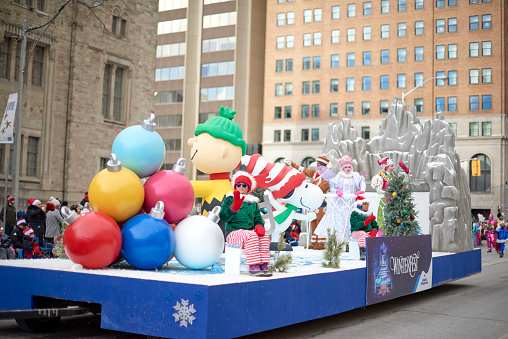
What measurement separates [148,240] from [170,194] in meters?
0.74

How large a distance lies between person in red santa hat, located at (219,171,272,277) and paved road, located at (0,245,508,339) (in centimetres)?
113

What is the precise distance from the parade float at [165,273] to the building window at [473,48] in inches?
1946

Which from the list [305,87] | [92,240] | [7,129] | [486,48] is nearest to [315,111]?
[305,87]

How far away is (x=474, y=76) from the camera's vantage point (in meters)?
55.4

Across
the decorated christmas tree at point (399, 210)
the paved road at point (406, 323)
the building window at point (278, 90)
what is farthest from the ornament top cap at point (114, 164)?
the building window at point (278, 90)

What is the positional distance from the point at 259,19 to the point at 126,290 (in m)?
63.3

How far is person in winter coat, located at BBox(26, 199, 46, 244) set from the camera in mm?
15437

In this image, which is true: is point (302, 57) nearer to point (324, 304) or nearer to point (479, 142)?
point (479, 142)

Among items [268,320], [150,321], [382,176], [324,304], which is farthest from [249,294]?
[382,176]

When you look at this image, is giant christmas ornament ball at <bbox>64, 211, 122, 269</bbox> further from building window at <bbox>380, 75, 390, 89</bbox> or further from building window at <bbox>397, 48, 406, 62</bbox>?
building window at <bbox>397, 48, 406, 62</bbox>

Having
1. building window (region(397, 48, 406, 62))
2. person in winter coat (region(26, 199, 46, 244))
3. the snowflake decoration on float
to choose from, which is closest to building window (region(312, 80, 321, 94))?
building window (region(397, 48, 406, 62))

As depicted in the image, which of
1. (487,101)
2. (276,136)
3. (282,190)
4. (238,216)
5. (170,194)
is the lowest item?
(238,216)

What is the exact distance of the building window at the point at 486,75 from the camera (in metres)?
54.7

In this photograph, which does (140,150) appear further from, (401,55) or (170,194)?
(401,55)
